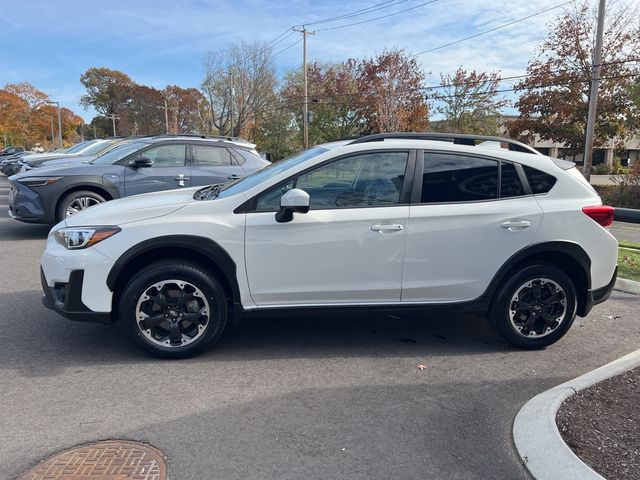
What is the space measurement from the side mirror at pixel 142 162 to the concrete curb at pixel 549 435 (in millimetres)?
7612

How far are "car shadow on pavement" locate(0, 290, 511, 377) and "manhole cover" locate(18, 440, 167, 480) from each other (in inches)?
47.3

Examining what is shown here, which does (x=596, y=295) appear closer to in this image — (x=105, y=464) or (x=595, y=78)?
(x=105, y=464)

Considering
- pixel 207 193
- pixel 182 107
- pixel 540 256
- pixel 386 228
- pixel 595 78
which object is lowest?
pixel 540 256

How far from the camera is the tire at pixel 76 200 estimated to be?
8961 mm

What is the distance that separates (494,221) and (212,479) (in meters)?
2.94

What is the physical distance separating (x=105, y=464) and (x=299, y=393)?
4.40 feet

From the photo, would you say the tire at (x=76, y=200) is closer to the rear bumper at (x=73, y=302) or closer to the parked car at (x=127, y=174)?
the parked car at (x=127, y=174)

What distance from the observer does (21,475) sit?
106 inches

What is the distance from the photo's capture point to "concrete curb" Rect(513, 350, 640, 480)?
106 inches

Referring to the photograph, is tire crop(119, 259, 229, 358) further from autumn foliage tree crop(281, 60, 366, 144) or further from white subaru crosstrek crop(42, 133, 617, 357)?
autumn foliage tree crop(281, 60, 366, 144)

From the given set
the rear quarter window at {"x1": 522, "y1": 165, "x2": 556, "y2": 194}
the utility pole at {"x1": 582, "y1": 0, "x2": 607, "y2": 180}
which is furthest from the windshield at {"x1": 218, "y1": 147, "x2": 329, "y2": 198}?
the utility pole at {"x1": 582, "y1": 0, "x2": 607, "y2": 180}

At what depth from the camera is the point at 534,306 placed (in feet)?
14.8

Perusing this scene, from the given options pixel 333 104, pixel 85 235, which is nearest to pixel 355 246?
pixel 85 235

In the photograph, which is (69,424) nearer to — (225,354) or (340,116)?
(225,354)
